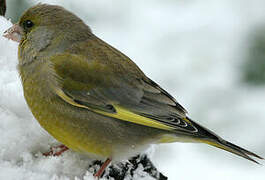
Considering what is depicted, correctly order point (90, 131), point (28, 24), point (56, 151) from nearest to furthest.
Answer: point (90, 131), point (56, 151), point (28, 24)

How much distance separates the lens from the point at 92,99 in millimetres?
3680

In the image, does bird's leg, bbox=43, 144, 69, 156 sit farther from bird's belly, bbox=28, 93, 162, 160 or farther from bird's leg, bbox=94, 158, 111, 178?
bird's leg, bbox=94, 158, 111, 178

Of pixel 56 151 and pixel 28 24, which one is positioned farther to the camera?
pixel 28 24

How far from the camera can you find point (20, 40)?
13.0 feet

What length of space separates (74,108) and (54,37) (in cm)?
54

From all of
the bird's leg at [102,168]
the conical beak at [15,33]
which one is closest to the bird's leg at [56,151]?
the bird's leg at [102,168]

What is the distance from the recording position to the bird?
3.58m

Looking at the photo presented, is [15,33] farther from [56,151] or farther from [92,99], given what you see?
[56,151]

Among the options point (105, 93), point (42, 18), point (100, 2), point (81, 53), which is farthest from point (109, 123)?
point (100, 2)

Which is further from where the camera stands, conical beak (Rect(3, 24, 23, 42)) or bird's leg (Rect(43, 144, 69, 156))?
conical beak (Rect(3, 24, 23, 42))

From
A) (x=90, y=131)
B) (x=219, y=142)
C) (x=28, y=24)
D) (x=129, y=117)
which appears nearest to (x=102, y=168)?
(x=90, y=131)

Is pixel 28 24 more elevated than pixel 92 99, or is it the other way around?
pixel 28 24

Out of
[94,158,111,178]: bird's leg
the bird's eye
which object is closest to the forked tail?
[94,158,111,178]: bird's leg

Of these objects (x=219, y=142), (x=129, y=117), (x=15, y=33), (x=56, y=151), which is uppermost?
(x=15, y=33)
